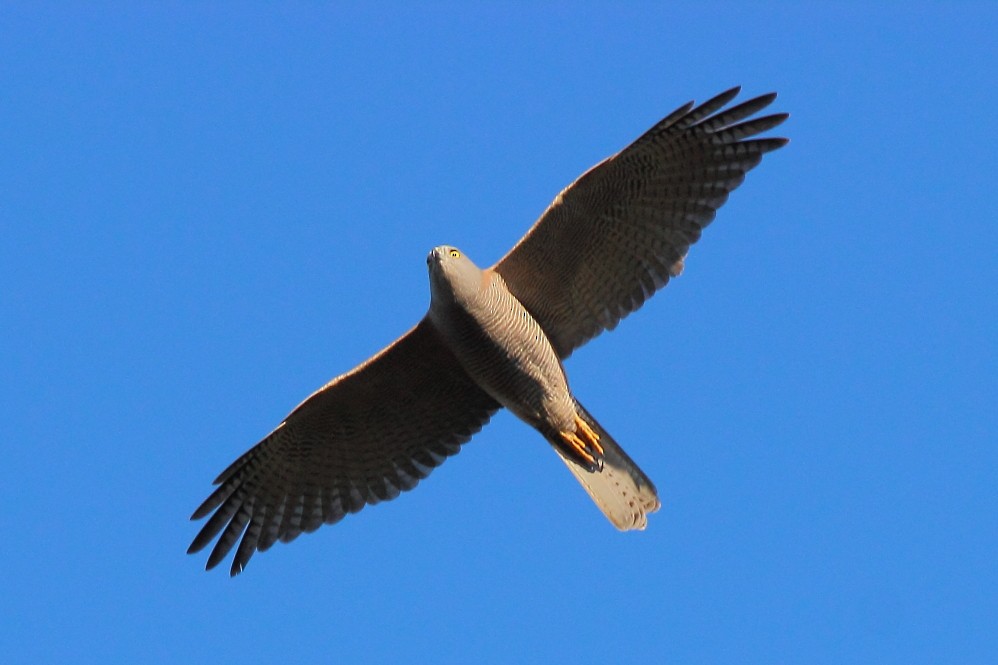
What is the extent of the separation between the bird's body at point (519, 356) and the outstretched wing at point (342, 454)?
0.01 metres

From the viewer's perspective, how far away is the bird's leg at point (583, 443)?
1470cm

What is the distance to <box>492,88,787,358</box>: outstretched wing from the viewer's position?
1426cm

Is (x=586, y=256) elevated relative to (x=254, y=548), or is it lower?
elevated

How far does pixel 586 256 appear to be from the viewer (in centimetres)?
1460

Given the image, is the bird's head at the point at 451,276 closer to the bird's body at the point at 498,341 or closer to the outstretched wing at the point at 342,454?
the bird's body at the point at 498,341

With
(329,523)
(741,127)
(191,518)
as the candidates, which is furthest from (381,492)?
(741,127)

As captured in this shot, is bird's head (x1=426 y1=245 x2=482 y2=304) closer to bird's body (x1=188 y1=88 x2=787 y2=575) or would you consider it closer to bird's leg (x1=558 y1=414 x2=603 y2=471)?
bird's body (x1=188 y1=88 x2=787 y2=575)

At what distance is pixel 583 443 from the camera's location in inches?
582

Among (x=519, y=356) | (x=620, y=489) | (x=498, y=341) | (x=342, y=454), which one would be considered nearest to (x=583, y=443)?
(x=620, y=489)

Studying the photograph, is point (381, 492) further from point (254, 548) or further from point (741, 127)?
point (741, 127)

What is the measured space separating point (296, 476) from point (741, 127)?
17.8ft

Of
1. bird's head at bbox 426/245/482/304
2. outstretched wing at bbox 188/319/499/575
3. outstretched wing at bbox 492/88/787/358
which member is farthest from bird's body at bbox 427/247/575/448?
outstretched wing at bbox 188/319/499/575

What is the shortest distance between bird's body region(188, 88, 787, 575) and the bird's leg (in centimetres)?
1

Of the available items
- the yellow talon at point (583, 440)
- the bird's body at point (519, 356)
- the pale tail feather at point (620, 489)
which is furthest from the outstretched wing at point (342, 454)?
the pale tail feather at point (620, 489)
